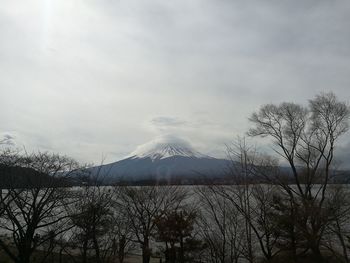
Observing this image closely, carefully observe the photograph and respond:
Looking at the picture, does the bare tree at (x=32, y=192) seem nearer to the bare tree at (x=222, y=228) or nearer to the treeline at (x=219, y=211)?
the treeline at (x=219, y=211)

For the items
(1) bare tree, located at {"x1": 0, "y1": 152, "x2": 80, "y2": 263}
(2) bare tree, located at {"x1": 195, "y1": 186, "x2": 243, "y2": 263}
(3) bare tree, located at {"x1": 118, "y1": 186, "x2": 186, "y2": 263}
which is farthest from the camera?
(3) bare tree, located at {"x1": 118, "y1": 186, "x2": 186, "y2": 263}

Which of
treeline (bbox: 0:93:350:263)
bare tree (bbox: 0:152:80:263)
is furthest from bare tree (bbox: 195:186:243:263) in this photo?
bare tree (bbox: 0:152:80:263)

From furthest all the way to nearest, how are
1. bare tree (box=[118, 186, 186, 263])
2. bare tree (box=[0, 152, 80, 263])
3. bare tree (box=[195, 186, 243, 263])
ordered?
1. bare tree (box=[118, 186, 186, 263])
2. bare tree (box=[195, 186, 243, 263])
3. bare tree (box=[0, 152, 80, 263])

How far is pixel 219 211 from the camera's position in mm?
28312

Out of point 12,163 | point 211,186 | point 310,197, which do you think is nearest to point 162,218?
point 211,186

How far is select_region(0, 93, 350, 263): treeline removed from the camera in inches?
875

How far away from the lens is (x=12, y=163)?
66.7ft

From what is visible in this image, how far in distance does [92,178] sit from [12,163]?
6.71m

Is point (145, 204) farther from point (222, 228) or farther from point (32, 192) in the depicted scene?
point (32, 192)

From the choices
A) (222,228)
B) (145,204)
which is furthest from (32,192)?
(145,204)

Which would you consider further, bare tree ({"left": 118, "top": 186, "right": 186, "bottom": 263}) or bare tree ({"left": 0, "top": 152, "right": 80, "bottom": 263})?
bare tree ({"left": 118, "top": 186, "right": 186, "bottom": 263})

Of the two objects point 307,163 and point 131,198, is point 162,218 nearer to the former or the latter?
point 131,198

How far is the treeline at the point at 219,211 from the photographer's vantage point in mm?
22219

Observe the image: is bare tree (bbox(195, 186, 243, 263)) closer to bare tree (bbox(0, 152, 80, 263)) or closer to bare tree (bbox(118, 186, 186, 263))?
bare tree (bbox(118, 186, 186, 263))
